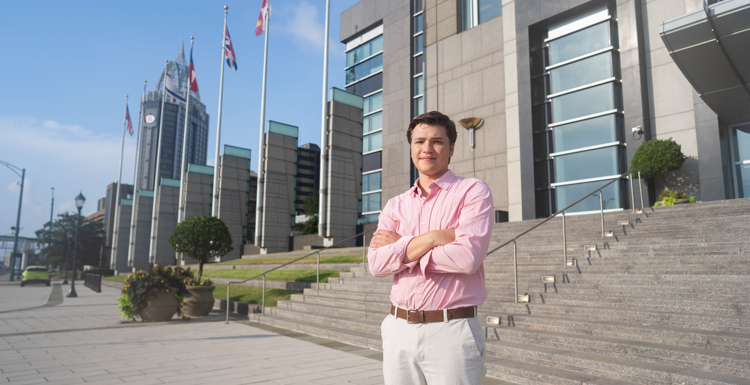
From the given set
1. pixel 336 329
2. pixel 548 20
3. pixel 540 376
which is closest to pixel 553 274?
pixel 540 376

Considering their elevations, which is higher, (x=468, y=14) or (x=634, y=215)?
(x=468, y=14)

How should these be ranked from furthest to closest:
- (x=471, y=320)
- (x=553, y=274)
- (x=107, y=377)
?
(x=553, y=274)
(x=107, y=377)
(x=471, y=320)

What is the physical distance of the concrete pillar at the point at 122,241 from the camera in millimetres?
59094

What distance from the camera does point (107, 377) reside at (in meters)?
5.98

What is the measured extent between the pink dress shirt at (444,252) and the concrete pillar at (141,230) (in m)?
59.6

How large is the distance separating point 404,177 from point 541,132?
31.6 feet

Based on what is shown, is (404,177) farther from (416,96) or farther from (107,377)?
(107,377)

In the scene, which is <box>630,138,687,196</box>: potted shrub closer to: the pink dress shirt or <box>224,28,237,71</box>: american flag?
the pink dress shirt

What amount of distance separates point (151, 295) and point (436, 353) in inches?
466

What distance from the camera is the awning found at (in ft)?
31.5

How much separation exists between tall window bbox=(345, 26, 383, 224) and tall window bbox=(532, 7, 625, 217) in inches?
530

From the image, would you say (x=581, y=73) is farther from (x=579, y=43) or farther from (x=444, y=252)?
(x=444, y=252)

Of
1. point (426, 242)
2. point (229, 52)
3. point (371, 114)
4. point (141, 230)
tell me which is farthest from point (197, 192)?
point (426, 242)

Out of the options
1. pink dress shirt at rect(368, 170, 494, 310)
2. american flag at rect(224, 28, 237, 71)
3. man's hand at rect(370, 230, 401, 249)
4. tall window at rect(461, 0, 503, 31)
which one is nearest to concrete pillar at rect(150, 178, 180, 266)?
american flag at rect(224, 28, 237, 71)
